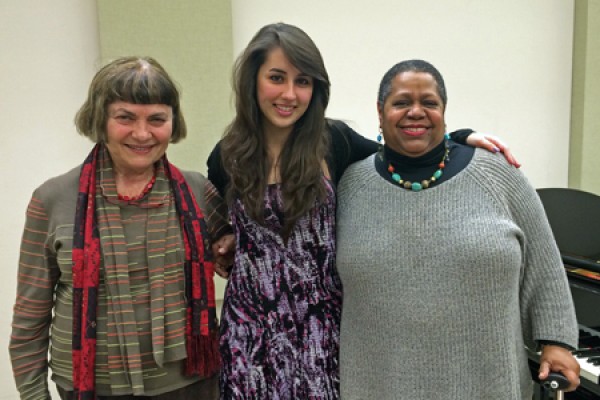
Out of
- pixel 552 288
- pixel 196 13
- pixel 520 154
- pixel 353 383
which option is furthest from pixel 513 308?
pixel 520 154

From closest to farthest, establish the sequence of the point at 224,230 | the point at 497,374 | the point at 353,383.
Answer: the point at 497,374 → the point at 353,383 → the point at 224,230

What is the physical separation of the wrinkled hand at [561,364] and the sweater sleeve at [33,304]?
1369mm

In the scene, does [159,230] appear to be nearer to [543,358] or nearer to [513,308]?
[513,308]

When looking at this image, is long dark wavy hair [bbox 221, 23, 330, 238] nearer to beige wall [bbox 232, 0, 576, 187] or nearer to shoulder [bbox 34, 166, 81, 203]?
shoulder [bbox 34, 166, 81, 203]

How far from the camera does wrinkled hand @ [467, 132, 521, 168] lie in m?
1.36

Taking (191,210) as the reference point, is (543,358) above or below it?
below

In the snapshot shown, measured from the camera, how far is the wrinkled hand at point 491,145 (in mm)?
1355

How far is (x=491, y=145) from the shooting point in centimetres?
136

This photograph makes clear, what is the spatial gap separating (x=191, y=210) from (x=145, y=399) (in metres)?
0.55

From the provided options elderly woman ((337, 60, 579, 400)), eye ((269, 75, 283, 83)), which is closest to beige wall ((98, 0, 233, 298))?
eye ((269, 75, 283, 83))

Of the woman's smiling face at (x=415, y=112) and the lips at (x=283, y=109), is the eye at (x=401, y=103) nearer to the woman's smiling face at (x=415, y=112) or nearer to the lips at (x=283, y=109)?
the woman's smiling face at (x=415, y=112)

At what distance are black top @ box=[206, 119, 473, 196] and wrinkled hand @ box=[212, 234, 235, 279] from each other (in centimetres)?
16

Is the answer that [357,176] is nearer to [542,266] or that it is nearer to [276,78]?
Result: [276,78]

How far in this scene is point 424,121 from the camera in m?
1.32
